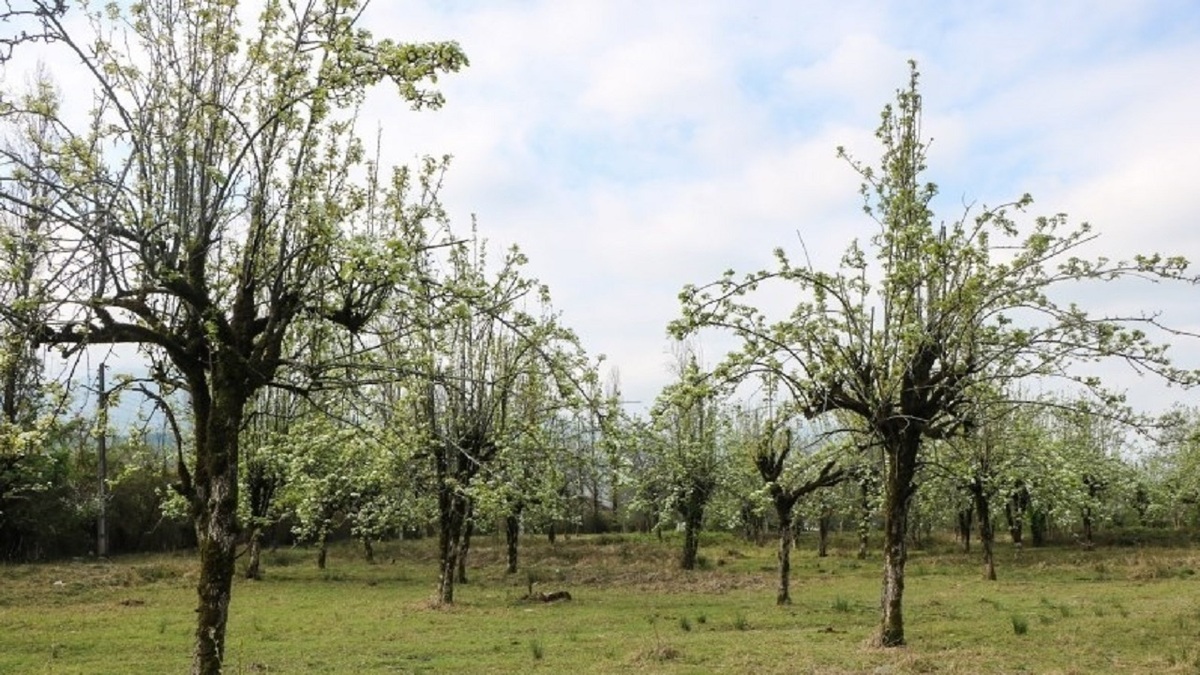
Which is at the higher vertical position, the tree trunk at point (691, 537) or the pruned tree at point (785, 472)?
the pruned tree at point (785, 472)

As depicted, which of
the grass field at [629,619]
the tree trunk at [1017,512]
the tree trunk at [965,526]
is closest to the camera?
the grass field at [629,619]

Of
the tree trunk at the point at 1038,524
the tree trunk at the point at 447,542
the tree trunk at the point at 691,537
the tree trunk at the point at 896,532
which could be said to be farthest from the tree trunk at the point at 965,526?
the tree trunk at the point at 896,532

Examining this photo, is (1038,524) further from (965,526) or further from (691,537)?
(691,537)

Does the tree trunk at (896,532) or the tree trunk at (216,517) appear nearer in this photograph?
the tree trunk at (216,517)

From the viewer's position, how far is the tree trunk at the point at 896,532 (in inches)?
596

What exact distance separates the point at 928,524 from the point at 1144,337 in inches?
1719

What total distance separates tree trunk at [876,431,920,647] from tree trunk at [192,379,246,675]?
11.3 metres

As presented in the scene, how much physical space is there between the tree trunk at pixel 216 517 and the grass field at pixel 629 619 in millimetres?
6071

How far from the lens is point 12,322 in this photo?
6973 millimetres

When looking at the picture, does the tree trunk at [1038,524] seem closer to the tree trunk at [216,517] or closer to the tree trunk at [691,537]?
the tree trunk at [691,537]

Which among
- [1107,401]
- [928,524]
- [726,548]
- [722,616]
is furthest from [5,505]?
[928,524]

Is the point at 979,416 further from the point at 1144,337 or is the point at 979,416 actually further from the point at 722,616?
the point at 722,616

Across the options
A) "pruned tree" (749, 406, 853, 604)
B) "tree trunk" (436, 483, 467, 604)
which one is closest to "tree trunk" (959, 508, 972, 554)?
"pruned tree" (749, 406, 853, 604)

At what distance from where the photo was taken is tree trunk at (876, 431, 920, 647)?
49.6ft
